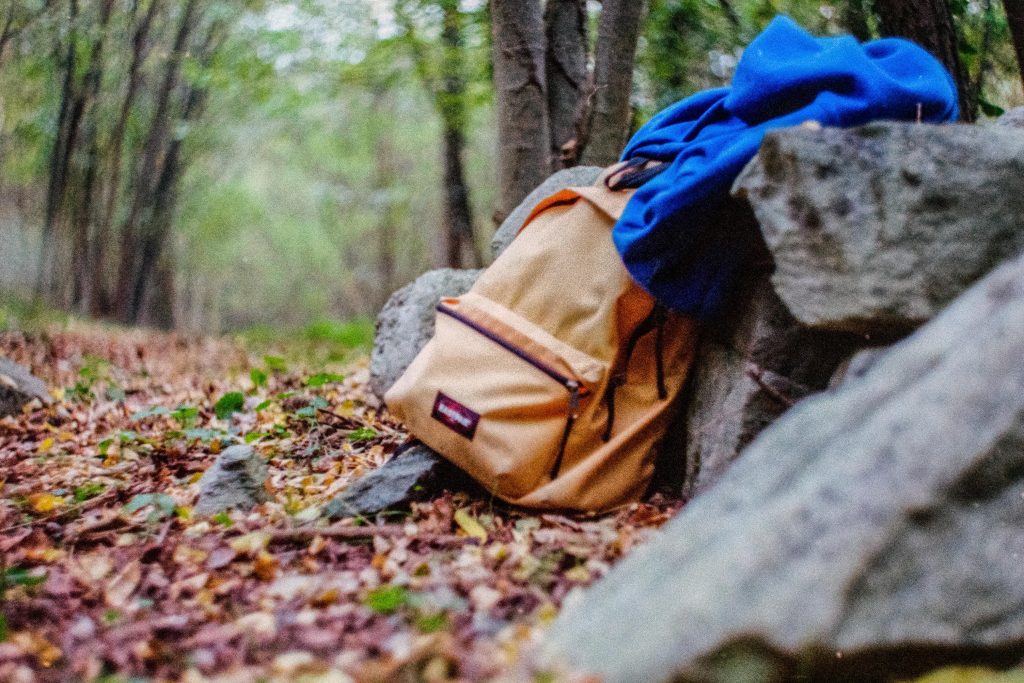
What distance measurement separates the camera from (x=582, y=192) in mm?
2939

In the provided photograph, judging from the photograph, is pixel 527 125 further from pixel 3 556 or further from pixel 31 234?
pixel 31 234

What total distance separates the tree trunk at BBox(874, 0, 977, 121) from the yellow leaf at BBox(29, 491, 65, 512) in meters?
4.30

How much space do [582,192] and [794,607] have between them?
5.84 feet

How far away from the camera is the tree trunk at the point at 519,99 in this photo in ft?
14.3

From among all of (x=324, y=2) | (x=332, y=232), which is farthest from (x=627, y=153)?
(x=332, y=232)

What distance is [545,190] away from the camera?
3.81 metres

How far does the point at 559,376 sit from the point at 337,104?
1064 cm

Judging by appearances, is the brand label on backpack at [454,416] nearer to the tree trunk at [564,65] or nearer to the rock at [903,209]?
the rock at [903,209]

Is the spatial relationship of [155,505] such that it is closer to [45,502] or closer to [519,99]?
[45,502]

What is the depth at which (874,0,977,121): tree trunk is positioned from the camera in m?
3.51

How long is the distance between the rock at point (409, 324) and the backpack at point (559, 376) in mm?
1352

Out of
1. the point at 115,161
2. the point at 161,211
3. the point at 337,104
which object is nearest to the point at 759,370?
the point at 115,161

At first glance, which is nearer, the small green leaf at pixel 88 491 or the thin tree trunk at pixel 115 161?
the small green leaf at pixel 88 491

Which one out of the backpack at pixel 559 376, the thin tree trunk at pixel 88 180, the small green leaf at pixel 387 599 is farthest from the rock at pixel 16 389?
the thin tree trunk at pixel 88 180
